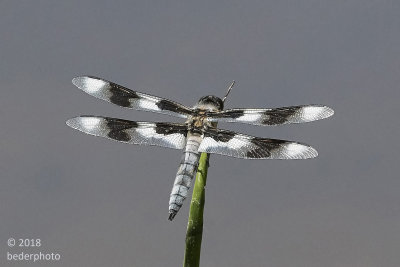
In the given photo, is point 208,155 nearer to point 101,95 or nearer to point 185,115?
point 185,115

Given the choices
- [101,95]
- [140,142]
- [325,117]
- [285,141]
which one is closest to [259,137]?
[285,141]

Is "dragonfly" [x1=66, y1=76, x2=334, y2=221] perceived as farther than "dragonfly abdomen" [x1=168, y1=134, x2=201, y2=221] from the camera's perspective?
Yes

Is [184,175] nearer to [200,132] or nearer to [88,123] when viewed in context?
[200,132]

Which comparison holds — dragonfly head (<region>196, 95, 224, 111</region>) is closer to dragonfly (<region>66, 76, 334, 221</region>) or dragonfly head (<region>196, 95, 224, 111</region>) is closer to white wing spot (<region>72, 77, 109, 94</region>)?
dragonfly (<region>66, 76, 334, 221</region>)

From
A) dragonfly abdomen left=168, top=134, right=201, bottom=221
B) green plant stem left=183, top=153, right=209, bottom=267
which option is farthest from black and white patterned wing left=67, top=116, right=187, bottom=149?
green plant stem left=183, top=153, right=209, bottom=267

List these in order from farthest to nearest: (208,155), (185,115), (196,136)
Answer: (185,115), (196,136), (208,155)

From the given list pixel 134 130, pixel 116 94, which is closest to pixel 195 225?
pixel 134 130

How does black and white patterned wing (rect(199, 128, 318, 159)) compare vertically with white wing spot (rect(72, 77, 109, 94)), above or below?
below
